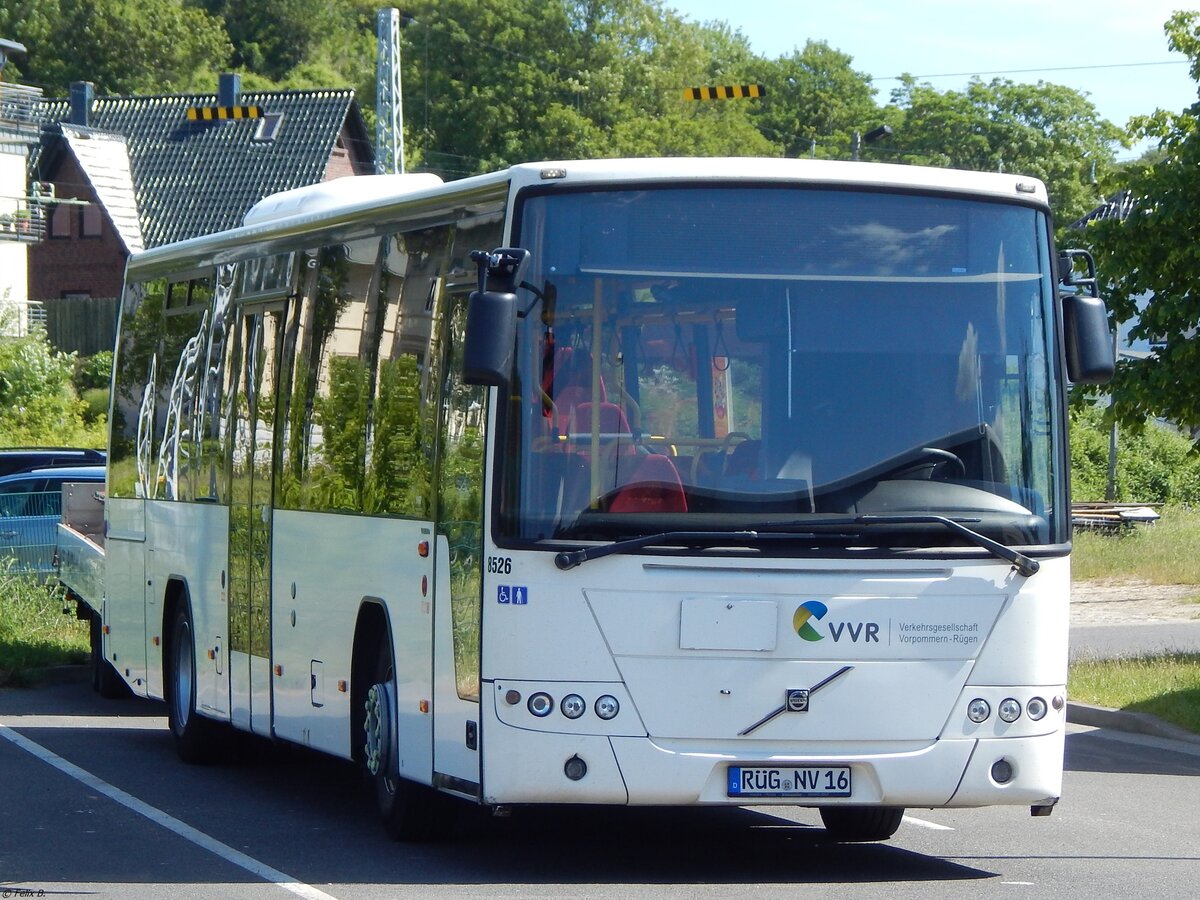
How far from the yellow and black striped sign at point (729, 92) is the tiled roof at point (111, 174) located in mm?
34068

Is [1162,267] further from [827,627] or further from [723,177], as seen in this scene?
[827,627]

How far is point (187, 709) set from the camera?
43.8 feet

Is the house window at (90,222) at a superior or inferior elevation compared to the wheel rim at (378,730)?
superior

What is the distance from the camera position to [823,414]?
27.8 feet

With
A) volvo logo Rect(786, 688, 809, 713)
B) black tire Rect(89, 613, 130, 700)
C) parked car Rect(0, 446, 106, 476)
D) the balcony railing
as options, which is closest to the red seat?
volvo logo Rect(786, 688, 809, 713)

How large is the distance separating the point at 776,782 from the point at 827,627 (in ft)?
2.22

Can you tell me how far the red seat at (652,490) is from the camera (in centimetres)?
829

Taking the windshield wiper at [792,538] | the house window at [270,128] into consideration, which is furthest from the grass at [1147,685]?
the house window at [270,128]

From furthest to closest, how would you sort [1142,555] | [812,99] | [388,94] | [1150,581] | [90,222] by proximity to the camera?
[812,99]
[90,222]
[1142,555]
[1150,581]
[388,94]

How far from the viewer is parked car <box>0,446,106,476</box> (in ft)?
79.6

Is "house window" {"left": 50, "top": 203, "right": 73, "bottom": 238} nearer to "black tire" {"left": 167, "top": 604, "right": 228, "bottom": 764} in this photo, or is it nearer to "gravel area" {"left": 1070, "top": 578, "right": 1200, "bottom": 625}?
"gravel area" {"left": 1070, "top": 578, "right": 1200, "bottom": 625}

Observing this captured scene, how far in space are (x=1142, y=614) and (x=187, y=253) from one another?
16.1 m

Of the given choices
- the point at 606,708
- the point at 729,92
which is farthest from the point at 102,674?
the point at 729,92

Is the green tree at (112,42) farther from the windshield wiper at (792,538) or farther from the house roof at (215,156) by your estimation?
the windshield wiper at (792,538)
